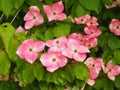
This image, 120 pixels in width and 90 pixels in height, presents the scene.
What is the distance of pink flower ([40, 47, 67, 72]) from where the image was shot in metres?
1.40

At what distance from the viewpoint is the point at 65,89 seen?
5.11ft

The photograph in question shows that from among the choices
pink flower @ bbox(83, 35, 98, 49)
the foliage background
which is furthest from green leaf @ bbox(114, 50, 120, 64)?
pink flower @ bbox(83, 35, 98, 49)

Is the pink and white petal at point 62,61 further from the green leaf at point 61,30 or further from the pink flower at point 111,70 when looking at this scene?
the pink flower at point 111,70

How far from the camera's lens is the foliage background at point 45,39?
4.74ft

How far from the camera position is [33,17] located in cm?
169

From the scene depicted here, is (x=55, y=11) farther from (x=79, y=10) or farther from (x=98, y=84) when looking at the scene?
(x=98, y=84)

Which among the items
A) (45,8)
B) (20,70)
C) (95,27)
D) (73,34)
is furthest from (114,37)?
(20,70)

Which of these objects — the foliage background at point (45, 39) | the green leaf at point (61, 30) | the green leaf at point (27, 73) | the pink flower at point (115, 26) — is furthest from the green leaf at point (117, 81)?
the green leaf at point (27, 73)

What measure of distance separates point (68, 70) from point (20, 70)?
0.20 metres

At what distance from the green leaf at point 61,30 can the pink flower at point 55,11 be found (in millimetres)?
34

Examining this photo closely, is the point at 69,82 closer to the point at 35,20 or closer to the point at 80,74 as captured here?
the point at 80,74

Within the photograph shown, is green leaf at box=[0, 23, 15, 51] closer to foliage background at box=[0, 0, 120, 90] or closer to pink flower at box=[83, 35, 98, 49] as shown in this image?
foliage background at box=[0, 0, 120, 90]

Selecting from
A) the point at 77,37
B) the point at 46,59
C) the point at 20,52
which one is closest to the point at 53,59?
the point at 46,59

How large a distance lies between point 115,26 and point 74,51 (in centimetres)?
42
